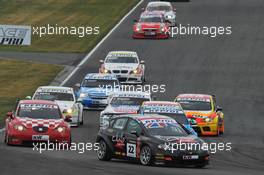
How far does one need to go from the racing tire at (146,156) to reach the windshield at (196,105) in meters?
10.6

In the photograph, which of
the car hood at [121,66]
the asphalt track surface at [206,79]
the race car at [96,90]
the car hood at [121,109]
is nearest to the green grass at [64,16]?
the asphalt track surface at [206,79]

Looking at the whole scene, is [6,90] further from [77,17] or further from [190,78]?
[77,17]

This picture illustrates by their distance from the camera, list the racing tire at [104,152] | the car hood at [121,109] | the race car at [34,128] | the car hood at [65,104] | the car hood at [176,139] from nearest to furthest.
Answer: the car hood at [176,139] < the racing tire at [104,152] < the race car at [34,128] < the car hood at [121,109] < the car hood at [65,104]

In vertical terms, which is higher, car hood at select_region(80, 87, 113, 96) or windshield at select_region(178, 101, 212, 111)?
windshield at select_region(178, 101, 212, 111)

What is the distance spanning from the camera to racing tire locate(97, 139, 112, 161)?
26.4 meters

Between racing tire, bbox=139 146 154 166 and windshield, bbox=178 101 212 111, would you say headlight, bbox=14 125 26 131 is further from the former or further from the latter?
windshield, bbox=178 101 212 111

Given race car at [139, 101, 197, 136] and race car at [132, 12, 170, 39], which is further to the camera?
race car at [132, 12, 170, 39]

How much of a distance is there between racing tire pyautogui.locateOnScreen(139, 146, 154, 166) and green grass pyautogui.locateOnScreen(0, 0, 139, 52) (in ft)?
113

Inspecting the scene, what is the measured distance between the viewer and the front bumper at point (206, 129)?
34500 millimetres

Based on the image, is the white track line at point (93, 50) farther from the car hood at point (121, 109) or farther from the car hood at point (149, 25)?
the car hood at point (121, 109)

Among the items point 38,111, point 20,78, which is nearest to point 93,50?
point 20,78

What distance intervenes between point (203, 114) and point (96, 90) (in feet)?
27.5

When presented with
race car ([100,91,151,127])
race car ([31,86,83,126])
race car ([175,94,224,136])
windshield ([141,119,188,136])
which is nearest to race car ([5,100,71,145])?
windshield ([141,119,188,136])

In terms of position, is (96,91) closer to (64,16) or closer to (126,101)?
(126,101)
